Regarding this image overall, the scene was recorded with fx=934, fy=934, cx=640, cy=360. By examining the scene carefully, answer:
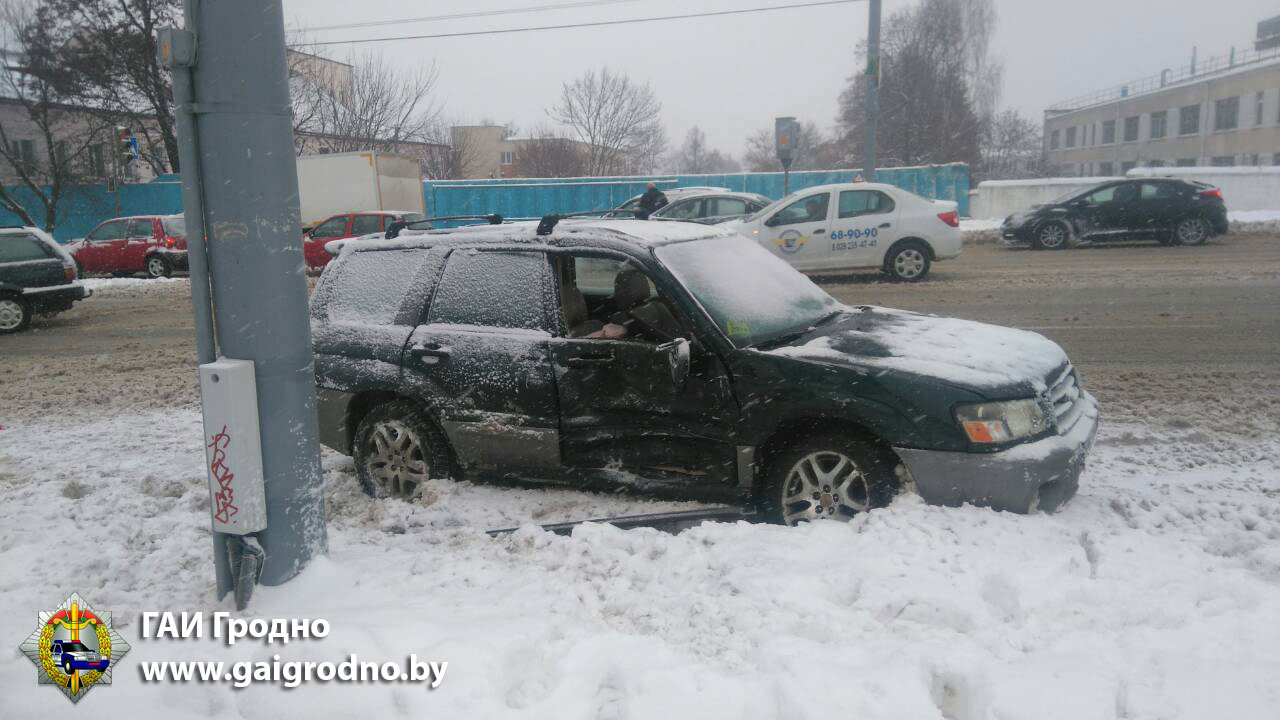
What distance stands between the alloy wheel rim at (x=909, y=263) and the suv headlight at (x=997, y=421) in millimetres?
11535

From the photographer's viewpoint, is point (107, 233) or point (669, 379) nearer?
point (669, 379)

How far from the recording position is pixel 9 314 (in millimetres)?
13688

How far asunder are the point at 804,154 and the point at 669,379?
6332 centimetres

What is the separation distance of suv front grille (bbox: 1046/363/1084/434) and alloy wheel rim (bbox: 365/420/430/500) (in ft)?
10.8

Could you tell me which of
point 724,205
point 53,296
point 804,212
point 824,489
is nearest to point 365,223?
point 53,296

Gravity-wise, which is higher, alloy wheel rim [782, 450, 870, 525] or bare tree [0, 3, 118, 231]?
bare tree [0, 3, 118, 231]

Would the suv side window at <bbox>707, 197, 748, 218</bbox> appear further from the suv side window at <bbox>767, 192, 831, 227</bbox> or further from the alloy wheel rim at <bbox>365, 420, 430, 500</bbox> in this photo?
the alloy wheel rim at <bbox>365, 420, 430, 500</bbox>

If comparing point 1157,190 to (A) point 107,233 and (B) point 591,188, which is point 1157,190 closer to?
(B) point 591,188

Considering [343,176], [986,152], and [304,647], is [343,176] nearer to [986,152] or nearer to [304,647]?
[304,647]

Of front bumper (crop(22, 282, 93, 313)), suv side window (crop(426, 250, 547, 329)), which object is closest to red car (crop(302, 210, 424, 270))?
front bumper (crop(22, 282, 93, 313))

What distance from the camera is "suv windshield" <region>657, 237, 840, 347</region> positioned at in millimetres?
4762

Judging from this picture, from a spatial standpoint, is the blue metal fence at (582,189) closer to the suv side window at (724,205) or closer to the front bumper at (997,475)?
the suv side window at (724,205)

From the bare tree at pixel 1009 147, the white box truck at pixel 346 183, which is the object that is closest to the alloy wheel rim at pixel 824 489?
the white box truck at pixel 346 183

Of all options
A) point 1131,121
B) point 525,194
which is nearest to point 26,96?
point 525,194
